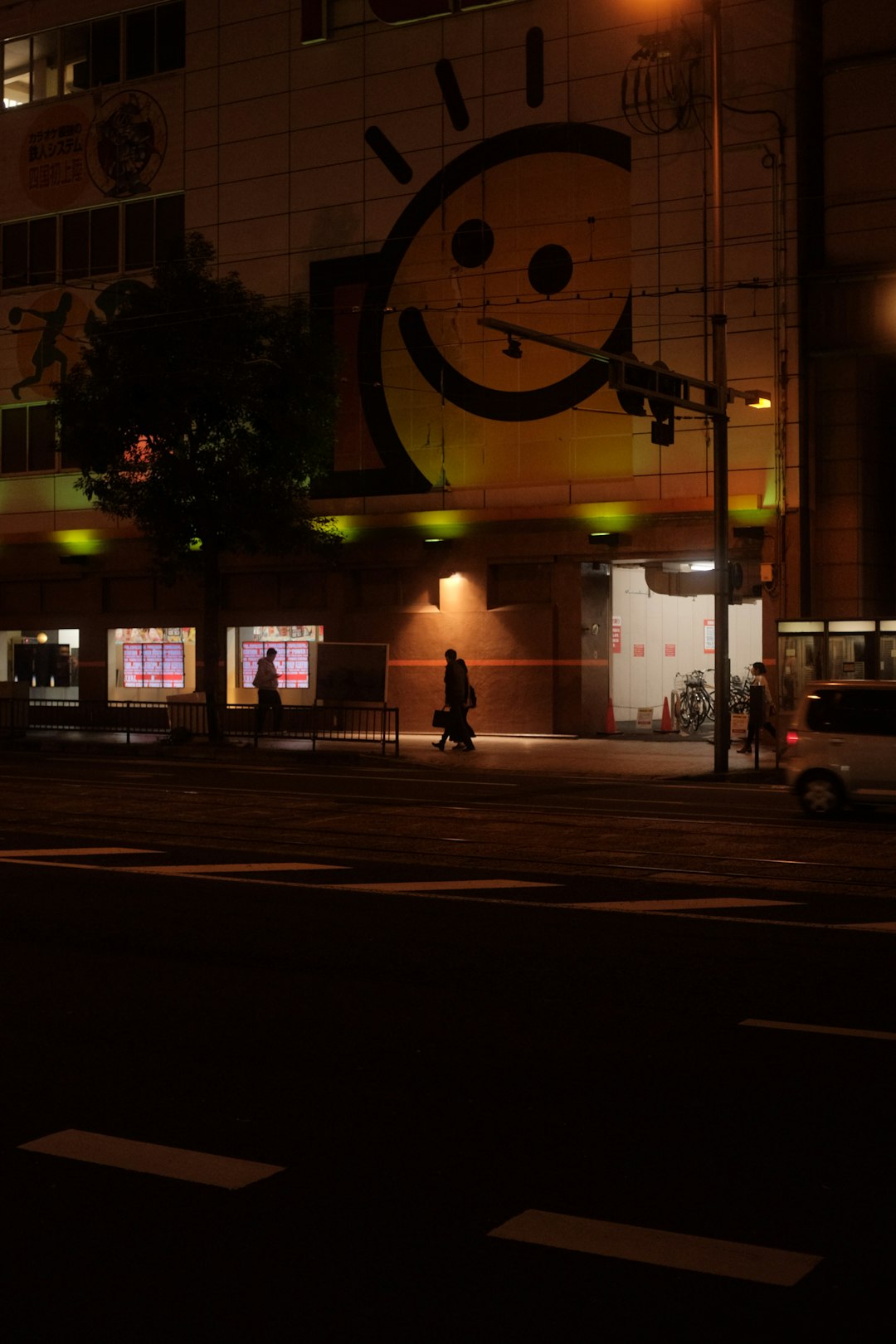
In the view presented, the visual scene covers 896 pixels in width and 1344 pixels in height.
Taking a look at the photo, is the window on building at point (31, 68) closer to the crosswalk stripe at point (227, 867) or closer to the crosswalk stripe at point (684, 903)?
the crosswalk stripe at point (227, 867)

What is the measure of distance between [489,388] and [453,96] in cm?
604

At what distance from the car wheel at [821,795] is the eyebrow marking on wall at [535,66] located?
18.1m

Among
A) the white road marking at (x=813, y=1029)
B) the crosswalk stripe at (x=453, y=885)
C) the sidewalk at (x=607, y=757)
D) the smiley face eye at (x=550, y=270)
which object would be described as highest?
the smiley face eye at (x=550, y=270)

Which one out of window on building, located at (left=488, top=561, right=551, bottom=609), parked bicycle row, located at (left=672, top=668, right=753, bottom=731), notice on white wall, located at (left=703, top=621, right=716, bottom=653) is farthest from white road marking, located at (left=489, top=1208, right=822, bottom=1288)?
notice on white wall, located at (left=703, top=621, right=716, bottom=653)

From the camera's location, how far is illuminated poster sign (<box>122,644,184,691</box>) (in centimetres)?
3619

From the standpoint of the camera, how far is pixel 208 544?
95.1 feet

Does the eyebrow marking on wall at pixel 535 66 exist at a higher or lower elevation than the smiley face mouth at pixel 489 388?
higher

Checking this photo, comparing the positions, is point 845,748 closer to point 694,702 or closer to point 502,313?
point 694,702

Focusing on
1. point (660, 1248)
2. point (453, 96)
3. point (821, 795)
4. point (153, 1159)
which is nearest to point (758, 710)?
point (821, 795)

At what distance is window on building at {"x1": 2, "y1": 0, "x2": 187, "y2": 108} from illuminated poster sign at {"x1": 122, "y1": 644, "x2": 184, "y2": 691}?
13496mm

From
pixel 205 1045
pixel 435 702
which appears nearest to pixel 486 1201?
pixel 205 1045

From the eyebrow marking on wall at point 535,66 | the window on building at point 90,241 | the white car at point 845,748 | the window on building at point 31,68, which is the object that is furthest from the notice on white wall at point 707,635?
the window on building at point 31,68

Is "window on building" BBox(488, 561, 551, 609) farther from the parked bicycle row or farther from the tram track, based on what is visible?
the tram track

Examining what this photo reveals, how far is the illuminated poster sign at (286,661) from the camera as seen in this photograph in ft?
113
